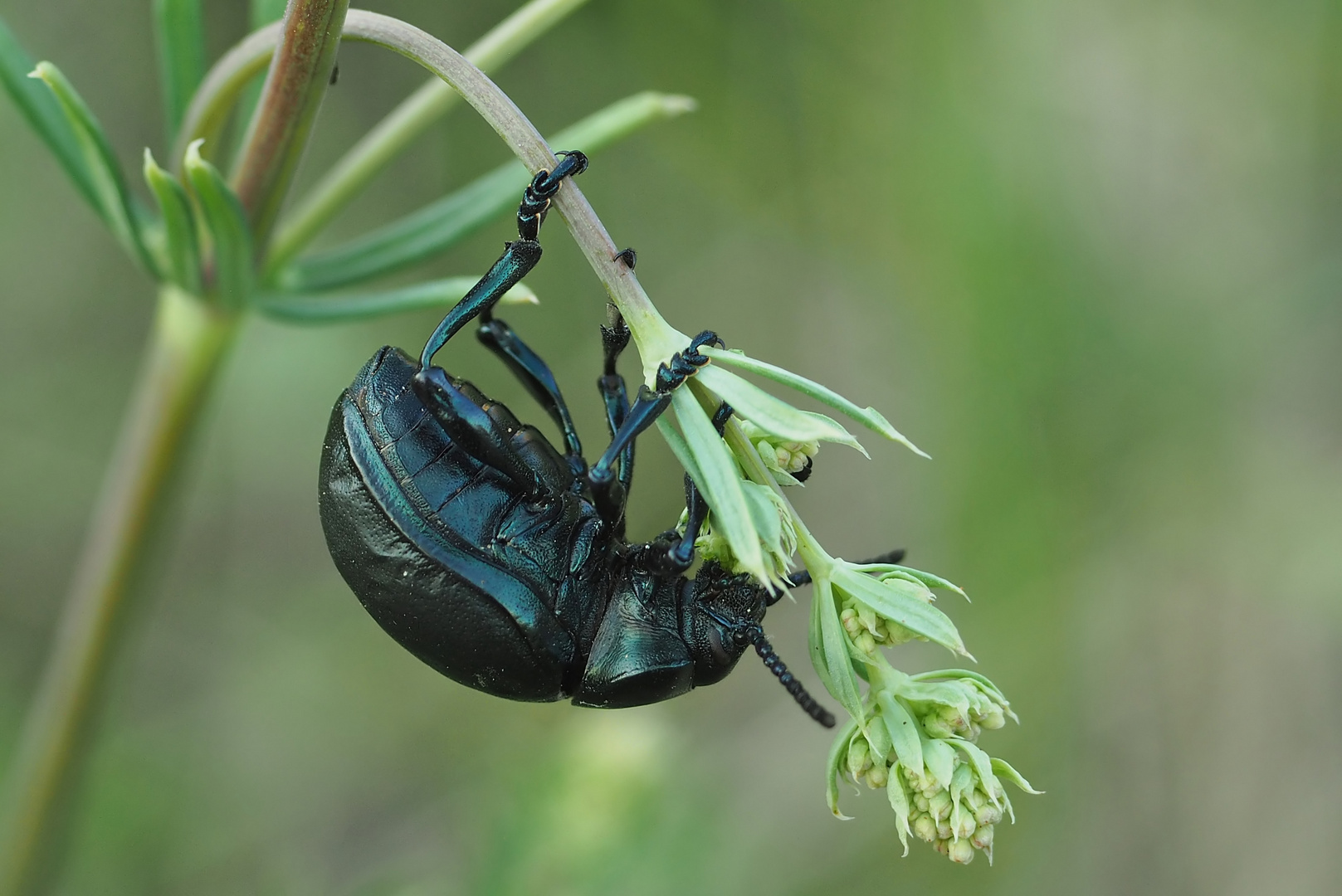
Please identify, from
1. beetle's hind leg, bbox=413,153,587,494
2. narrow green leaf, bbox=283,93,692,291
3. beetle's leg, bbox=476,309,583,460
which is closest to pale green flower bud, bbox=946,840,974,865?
beetle's hind leg, bbox=413,153,587,494

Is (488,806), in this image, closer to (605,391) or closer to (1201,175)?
(605,391)

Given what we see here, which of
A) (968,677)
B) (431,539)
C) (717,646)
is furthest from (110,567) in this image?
(968,677)

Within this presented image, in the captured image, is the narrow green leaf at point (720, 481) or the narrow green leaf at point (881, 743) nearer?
the narrow green leaf at point (720, 481)

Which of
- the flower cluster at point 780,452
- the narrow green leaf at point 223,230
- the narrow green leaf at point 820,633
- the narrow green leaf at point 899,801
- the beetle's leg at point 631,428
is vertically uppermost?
the narrow green leaf at point 223,230

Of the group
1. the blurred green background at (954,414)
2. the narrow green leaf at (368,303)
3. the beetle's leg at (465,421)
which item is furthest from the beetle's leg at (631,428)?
the blurred green background at (954,414)

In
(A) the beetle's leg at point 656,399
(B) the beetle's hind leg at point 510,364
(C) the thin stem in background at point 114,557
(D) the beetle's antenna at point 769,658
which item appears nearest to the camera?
(A) the beetle's leg at point 656,399

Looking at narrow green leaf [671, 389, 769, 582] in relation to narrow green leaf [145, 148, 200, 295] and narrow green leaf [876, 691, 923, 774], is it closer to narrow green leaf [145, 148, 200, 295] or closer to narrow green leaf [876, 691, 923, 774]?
narrow green leaf [876, 691, 923, 774]

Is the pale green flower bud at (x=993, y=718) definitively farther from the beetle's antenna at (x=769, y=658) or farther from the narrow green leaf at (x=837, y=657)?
the beetle's antenna at (x=769, y=658)
